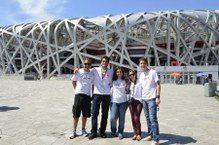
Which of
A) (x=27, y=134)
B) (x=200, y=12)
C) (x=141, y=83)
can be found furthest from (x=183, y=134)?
(x=200, y=12)

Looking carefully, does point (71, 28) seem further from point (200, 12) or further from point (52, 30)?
point (200, 12)

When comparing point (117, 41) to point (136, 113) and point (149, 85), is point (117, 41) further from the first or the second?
point (149, 85)

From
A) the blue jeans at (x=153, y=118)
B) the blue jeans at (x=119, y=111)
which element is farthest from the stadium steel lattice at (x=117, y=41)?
the blue jeans at (x=153, y=118)

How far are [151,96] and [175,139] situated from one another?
124cm

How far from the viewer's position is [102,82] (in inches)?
258

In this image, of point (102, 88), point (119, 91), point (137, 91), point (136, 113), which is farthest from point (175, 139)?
point (102, 88)

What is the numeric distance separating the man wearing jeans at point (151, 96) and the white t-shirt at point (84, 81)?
1.19m

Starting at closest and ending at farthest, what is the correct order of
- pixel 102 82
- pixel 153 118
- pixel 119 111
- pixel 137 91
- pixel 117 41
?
pixel 153 118 → pixel 137 91 → pixel 102 82 → pixel 119 111 → pixel 117 41

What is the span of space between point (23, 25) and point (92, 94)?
63.9 metres

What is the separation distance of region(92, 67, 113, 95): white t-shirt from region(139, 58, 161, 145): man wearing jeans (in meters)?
0.75

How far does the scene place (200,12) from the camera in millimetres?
56844

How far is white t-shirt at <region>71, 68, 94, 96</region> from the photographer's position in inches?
260

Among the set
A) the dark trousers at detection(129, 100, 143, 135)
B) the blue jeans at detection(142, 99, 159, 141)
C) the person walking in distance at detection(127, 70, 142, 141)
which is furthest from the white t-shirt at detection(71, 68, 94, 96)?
the blue jeans at detection(142, 99, 159, 141)

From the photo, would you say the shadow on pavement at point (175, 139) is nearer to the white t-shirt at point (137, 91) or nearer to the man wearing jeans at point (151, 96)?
the man wearing jeans at point (151, 96)
